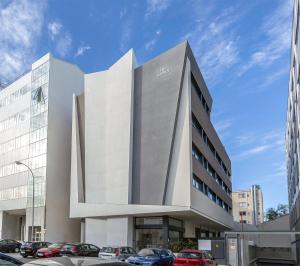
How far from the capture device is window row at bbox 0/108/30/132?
56219mm

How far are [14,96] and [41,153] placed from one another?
542 inches

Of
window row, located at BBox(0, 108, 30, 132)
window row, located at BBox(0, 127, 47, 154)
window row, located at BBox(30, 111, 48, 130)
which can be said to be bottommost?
window row, located at BBox(0, 127, 47, 154)

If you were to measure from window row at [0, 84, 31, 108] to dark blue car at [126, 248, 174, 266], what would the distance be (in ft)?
131

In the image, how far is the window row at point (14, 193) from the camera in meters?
53.6

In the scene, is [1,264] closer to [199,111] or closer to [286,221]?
[199,111]

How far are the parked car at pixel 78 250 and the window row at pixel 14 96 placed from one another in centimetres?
3314

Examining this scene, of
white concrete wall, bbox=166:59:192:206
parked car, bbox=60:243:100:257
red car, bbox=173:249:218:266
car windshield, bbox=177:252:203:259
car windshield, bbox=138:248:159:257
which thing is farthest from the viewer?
white concrete wall, bbox=166:59:192:206

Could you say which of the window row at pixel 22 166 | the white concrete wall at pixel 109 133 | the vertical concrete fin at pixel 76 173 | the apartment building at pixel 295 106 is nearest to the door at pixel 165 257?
the white concrete wall at pixel 109 133

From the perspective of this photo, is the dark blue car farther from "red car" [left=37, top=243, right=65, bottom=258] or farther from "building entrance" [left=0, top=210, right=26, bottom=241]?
"building entrance" [left=0, top=210, right=26, bottom=241]

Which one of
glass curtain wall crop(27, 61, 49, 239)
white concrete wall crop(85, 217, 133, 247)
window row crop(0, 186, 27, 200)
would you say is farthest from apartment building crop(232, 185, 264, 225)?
white concrete wall crop(85, 217, 133, 247)

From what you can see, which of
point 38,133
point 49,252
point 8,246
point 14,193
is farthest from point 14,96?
point 49,252

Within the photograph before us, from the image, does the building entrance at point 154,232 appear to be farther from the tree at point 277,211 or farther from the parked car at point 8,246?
the tree at point 277,211

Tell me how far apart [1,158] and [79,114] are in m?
20.6

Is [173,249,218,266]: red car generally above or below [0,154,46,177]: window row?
below
